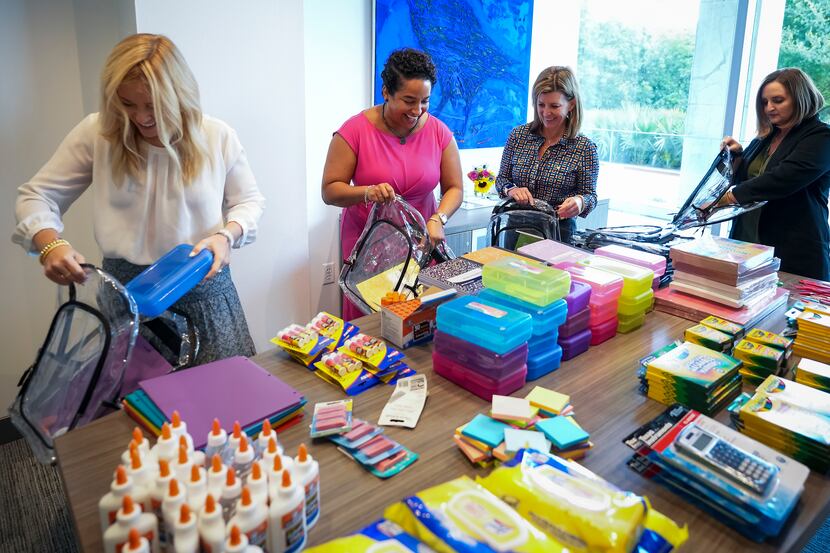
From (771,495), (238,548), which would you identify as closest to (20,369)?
(238,548)

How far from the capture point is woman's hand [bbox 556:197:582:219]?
243 centimetres

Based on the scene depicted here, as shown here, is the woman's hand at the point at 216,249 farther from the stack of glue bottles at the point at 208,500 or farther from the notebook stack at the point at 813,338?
the notebook stack at the point at 813,338

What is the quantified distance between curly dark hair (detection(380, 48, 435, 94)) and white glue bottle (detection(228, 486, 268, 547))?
1.73 m

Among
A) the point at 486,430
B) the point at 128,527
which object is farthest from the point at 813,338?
the point at 128,527

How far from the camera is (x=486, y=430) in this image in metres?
1.19

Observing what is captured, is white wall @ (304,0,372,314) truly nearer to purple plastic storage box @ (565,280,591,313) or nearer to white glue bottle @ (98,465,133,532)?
purple plastic storage box @ (565,280,591,313)

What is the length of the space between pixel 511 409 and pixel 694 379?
45 centimetres

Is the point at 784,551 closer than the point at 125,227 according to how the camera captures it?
Yes

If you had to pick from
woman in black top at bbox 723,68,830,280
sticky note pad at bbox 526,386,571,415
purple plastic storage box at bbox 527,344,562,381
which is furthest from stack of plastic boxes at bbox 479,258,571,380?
woman in black top at bbox 723,68,830,280

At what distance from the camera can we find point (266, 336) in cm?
313

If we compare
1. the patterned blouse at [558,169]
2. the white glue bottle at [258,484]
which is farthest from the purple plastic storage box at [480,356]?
the patterned blouse at [558,169]

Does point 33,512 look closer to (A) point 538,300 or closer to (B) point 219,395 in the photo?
(B) point 219,395

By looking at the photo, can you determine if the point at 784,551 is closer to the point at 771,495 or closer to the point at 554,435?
the point at 771,495

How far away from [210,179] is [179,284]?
440 mm
